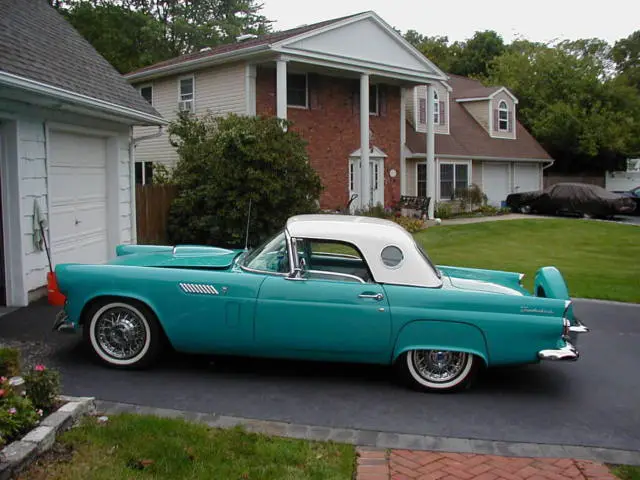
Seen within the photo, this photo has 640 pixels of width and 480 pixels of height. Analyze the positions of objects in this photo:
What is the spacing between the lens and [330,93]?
74.7 ft

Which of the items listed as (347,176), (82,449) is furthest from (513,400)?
(347,176)

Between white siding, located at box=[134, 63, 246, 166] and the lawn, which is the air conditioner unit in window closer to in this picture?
white siding, located at box=[134, 63, 246, 166]

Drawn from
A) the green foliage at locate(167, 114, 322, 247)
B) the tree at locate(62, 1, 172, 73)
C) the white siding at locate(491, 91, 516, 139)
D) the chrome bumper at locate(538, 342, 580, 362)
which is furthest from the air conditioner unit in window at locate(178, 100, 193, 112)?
the chrome bumper at locate(538, 342, 580, 362)

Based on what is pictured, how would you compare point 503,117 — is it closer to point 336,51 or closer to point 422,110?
point 422,110

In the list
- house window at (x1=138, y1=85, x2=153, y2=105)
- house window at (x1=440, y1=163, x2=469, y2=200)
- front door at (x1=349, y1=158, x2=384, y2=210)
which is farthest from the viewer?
house window at (x1=440, y1=163, x2=469, y2=200)

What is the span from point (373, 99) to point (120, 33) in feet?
61.8

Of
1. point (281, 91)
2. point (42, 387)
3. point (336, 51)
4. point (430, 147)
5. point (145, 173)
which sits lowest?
point (42, 387)

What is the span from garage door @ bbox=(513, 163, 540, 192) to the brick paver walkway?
29414mm

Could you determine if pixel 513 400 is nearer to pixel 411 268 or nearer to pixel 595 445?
pixel 595 445

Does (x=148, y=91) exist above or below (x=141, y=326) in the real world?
above

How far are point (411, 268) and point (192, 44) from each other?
37223 mm

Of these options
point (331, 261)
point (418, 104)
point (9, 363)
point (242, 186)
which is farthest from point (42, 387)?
point (418, 104)

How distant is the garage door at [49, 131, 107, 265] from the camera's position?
31.8 feet

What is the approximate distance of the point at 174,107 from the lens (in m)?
22.6
